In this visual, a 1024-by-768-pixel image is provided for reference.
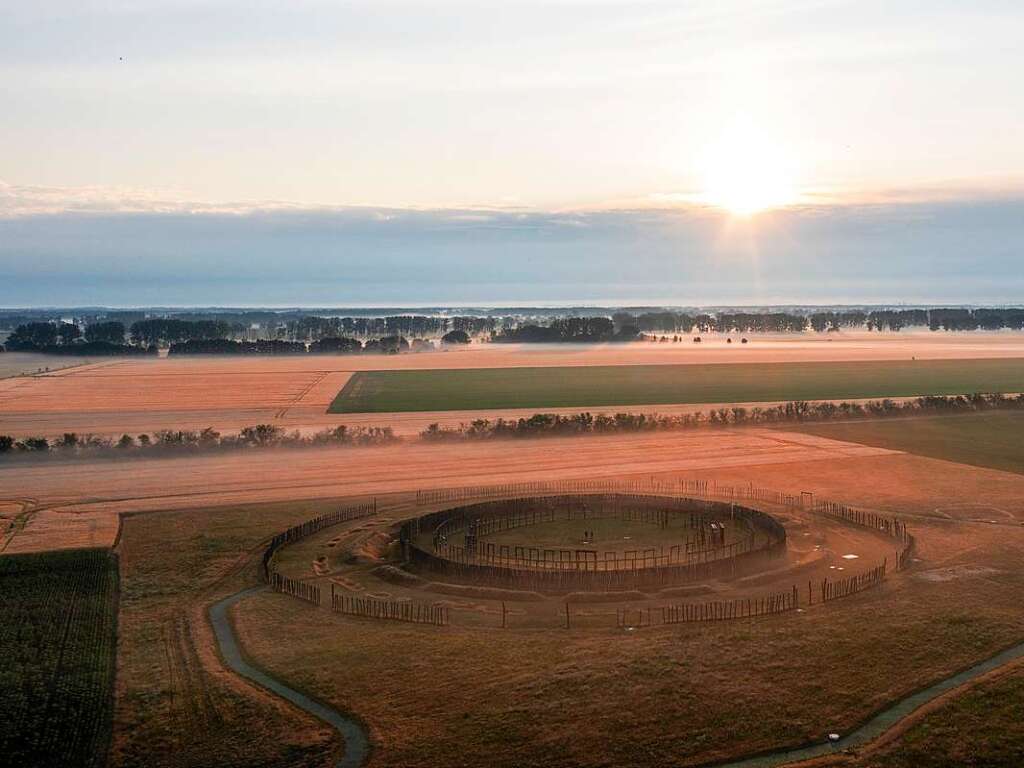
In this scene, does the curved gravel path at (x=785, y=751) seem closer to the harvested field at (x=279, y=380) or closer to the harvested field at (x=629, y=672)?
the harvested field at (x=629, y=672)

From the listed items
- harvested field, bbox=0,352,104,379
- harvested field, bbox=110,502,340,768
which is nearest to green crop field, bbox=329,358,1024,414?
harvested field, bbox=0,352,104,379

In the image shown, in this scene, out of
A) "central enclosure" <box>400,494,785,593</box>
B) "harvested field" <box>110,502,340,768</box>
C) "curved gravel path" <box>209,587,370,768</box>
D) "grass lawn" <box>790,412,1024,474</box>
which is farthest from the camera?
"grass lawn" <box>790,412,1024,474</box>

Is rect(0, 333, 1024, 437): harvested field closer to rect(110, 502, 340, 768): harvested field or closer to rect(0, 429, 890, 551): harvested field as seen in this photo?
rect(0, 429, 890, 551): harvested field

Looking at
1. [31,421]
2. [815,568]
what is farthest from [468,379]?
[815,568]

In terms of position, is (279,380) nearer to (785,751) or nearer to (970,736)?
(785,751)

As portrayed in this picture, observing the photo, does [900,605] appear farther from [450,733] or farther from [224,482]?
[224,482]

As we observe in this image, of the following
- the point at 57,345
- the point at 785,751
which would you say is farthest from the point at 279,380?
the point at 785,751
